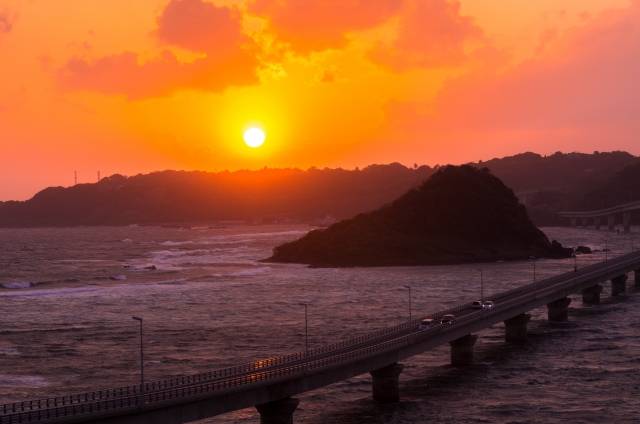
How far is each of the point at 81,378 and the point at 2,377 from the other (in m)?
7.51

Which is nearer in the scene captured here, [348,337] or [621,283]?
[348,337]

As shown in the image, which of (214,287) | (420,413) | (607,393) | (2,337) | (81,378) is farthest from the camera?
(214,287)

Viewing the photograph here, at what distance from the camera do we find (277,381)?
185 feet

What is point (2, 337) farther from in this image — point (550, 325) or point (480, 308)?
point (550, 325)

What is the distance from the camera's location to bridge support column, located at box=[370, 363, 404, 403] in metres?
67.4

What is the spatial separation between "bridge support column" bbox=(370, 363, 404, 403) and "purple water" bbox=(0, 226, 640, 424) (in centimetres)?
129

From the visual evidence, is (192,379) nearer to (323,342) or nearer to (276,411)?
(276,411)

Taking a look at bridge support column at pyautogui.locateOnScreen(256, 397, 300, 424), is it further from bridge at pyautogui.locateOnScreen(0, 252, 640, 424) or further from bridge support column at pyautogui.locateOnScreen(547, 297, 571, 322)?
bridge support column at pyautogui.locateOnScreen(547, 297, 571, 322)

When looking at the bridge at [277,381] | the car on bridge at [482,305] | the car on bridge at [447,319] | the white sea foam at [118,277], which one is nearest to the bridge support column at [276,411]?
the bridge at [277,381]

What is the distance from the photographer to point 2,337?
104562mm

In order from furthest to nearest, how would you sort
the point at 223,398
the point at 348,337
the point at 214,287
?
the point at 214,287, the point at 348,337, the point at 223,398

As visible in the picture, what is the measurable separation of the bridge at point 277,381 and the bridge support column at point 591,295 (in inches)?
1202

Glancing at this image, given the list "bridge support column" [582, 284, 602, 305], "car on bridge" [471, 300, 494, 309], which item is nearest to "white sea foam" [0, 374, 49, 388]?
"car on bridge" [471, 300, 494, 309]

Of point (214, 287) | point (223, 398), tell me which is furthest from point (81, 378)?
point (214, 287)
